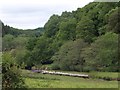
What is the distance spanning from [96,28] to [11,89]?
3845 cm

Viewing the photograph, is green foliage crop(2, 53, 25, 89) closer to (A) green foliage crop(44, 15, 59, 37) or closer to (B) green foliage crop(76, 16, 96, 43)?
(B) green foliage crop(76, 16, 96, 43)

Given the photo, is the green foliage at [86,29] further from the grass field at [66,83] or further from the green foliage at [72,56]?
the grass field at [66,83]

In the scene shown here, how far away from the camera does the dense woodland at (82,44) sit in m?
40.2

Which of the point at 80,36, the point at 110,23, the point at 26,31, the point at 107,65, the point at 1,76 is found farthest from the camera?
the point at 26,31

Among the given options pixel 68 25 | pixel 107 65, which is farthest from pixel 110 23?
pixel 68 25

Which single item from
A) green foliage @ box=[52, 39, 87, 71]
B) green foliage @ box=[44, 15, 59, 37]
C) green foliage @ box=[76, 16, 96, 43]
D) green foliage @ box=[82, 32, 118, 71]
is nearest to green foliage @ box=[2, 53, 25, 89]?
green foliage @ box=[82, 32, 118, 71]

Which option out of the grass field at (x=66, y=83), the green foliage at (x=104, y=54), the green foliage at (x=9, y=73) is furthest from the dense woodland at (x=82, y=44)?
the green foliage at (x=9, y=73)

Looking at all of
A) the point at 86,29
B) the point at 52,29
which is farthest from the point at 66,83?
the point at 52,29

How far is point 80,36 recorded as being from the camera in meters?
50.7

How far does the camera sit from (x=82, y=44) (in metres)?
46.8

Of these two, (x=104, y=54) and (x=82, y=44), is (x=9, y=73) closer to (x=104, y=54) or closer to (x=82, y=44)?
(x=104, y=54)

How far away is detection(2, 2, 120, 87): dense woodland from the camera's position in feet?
132

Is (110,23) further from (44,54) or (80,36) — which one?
(44,54)

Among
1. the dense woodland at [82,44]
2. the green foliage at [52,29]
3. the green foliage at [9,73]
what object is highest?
the green foliage at [52,29]
